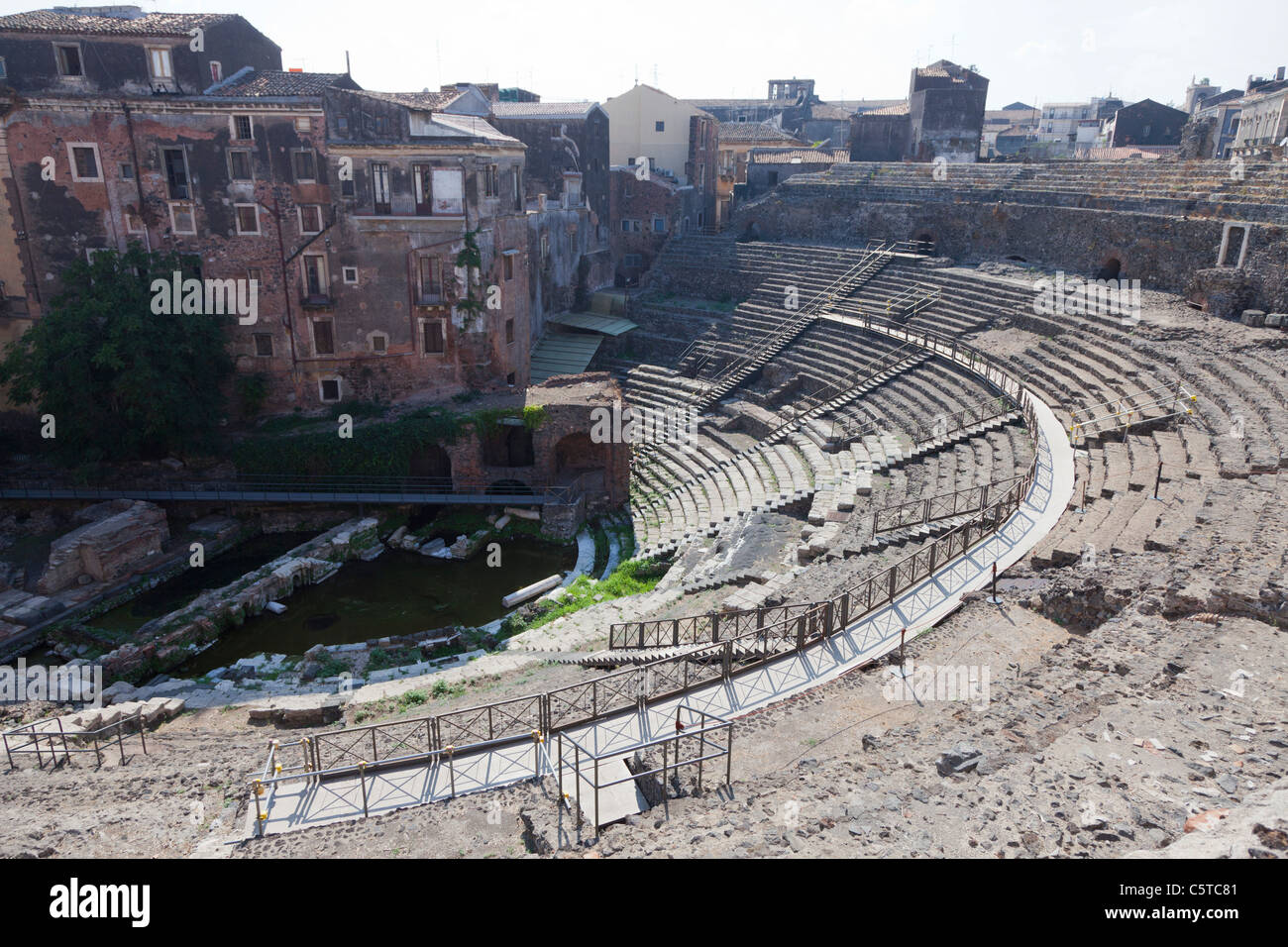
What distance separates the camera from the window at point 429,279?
2736cm

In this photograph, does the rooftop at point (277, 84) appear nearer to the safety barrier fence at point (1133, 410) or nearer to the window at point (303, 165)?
the window at point (303, 165)

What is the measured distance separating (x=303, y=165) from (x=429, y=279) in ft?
16.9

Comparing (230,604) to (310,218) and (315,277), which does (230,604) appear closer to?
(315,277)

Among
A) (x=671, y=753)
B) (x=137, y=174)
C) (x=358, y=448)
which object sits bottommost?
(x=358, y=448)

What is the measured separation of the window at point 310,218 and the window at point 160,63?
5.55 meters

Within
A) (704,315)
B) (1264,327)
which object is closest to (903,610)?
(1264,327)

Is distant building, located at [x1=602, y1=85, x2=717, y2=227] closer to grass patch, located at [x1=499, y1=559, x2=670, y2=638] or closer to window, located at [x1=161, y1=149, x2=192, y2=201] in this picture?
window, located at [x1=161, y1=149, x2=192, y2=201]

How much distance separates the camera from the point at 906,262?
3556 centimetres

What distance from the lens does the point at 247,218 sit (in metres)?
26.9

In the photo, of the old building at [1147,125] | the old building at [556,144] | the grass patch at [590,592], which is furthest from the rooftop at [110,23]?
the old building at [1147,125]

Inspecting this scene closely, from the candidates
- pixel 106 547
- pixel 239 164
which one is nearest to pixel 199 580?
pixel 106 547

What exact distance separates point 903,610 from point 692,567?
7303 millimetres

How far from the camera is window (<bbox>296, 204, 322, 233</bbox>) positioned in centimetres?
2686

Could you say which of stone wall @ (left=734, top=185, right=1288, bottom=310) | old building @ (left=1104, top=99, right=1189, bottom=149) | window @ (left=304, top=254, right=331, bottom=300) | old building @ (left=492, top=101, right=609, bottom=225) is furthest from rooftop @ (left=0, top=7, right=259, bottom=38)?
old building @ (left=1104, top=99, right=1189, bottom=149)
